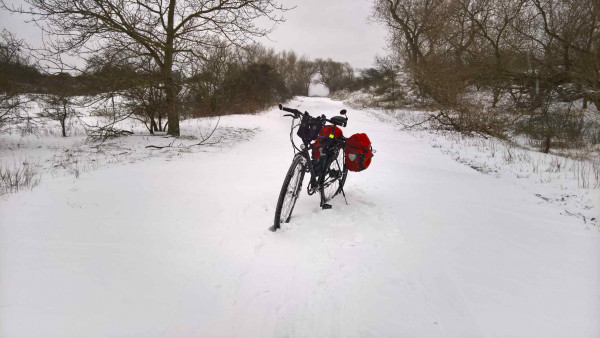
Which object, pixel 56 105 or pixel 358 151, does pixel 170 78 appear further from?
pixel 358 151

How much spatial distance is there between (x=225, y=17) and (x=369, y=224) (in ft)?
25.3

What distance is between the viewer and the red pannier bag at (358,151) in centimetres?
341

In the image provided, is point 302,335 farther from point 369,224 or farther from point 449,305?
point 369,224

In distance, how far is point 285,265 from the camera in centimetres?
233

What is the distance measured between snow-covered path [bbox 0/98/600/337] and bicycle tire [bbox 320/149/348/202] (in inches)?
7.6

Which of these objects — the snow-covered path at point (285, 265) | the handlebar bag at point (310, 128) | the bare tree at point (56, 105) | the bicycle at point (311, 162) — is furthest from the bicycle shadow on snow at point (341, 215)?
the bare tree at point (56, 105)

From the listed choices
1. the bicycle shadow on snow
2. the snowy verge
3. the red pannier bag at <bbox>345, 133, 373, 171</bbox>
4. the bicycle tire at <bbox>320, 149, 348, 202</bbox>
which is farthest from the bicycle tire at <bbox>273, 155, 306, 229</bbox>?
the snowy verge

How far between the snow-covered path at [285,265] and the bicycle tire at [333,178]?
19 centimetres

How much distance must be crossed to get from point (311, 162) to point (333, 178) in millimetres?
635

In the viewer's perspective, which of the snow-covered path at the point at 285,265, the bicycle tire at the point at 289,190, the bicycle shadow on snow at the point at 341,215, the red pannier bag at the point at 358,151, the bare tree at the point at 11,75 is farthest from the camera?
the bare tree at the point at 11,75

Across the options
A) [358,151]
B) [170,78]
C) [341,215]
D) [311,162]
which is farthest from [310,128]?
[170,78]

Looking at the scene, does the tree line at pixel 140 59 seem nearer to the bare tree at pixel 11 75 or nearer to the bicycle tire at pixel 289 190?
the bare tree at pixel 11 75

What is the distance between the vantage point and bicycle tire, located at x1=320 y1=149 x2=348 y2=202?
11.3 feet

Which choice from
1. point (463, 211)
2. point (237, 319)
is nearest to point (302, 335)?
point (237, 319)
